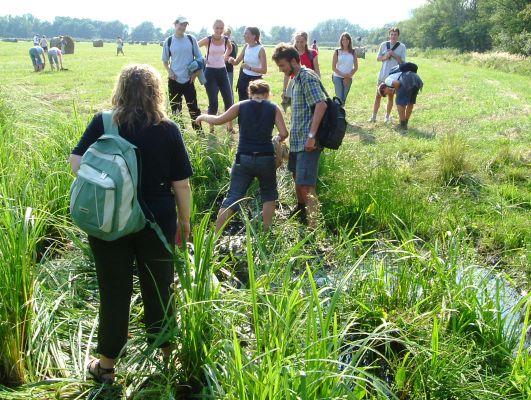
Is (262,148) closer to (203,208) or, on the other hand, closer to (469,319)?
(203,208)

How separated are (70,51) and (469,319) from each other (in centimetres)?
3730

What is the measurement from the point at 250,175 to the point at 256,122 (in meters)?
0.47

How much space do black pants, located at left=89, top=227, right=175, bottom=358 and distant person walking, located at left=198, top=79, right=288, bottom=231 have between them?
5.74 feet

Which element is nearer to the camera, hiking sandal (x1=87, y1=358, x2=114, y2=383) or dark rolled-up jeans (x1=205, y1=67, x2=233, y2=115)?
hiking sandal (x1=87, y1=358, x2=114, y2=383)

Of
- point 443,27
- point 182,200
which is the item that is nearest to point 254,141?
point 182,200

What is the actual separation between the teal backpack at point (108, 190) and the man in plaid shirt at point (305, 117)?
2393mm

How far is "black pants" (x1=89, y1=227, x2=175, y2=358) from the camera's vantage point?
2.63m

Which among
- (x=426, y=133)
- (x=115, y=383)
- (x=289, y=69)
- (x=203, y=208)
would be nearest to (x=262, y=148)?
(x=289, y=69)

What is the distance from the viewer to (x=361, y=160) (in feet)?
18.8

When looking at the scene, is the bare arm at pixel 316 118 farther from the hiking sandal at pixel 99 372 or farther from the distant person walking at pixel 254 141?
the hiking sandal at pixel 99 372

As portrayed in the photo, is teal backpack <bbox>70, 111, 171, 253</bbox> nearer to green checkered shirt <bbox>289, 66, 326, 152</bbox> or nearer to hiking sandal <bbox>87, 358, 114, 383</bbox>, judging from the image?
hiking sandal <bbox>87, 358, 114, 383</bbox>

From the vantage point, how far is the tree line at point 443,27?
42844 millimetres

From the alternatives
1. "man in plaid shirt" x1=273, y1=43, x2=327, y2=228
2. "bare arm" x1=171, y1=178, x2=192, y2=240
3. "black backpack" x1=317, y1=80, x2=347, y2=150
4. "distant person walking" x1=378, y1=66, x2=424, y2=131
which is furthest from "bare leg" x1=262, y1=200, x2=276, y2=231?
"distant person walking" x1=378, y1=66, x2=424, y2=131

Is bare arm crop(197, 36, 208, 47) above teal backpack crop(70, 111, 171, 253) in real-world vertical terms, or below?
above
